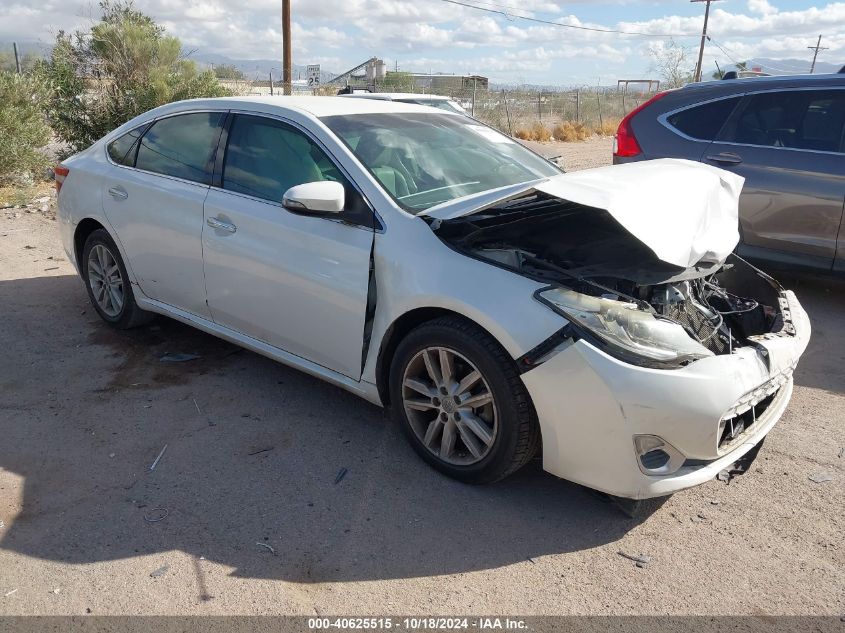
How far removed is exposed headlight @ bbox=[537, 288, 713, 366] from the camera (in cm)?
292

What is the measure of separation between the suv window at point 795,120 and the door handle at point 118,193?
5.04 m

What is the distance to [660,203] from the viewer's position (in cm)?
329

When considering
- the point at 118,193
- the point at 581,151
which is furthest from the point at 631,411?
the point at 581,151

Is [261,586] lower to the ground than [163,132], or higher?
lower

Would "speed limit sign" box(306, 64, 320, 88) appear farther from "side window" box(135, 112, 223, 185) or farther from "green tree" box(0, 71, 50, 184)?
"side window" box(135, 112, 223, 185)

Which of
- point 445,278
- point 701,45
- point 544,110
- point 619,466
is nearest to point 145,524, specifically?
point 445,278

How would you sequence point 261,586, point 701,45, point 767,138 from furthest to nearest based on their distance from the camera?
point 701,45
point 767,138
point 261,586

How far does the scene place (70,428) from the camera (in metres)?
4.12

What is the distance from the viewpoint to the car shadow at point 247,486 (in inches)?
120

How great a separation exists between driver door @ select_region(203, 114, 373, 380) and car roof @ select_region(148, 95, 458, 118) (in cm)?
10

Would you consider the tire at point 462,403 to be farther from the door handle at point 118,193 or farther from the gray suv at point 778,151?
the gray suv at point 778,151

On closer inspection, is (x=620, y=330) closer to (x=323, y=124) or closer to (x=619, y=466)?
(x=619, y=466)

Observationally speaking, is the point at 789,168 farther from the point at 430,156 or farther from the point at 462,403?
the point at 462,403

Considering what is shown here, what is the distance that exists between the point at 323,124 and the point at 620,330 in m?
2.04
